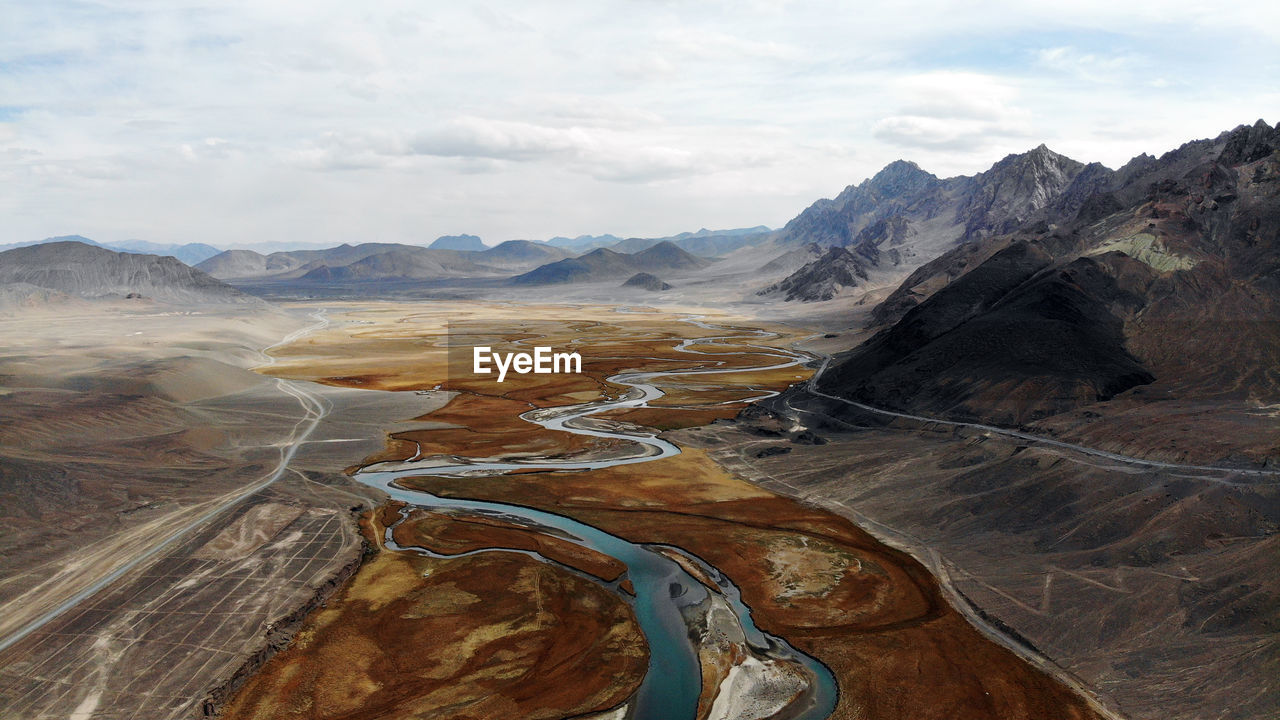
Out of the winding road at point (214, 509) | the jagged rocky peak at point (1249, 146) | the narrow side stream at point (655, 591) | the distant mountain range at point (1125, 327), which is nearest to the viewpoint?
the narrow side stream at point (655, 591)

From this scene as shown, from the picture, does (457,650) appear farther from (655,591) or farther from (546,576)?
(655,591)

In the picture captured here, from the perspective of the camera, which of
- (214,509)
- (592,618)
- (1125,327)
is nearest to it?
(592,618)

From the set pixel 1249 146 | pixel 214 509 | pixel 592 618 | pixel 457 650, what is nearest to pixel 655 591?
pixel 592 618

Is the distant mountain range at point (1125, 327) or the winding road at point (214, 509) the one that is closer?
the winding road at point (214, 509)

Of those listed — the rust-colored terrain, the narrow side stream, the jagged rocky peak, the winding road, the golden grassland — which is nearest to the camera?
the golden grassland

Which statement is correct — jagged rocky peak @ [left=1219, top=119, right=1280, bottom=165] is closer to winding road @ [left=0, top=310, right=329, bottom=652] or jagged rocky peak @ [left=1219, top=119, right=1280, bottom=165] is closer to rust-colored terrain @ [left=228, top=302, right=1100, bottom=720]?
rust-colored terrain @ [left=228, top=302, right=1100, bottom=720]

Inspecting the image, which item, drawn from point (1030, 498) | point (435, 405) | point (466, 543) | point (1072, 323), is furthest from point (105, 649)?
point (1072, 323)

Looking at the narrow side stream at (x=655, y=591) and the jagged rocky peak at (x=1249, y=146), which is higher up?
the jagged rocky peak at (x=1249, y=146)

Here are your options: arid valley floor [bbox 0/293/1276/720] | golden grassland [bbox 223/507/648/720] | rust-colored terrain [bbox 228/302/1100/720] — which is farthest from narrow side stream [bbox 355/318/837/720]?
golden grassland [bbox 223/507/648/720]

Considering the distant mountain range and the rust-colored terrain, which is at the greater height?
the distant mountain range

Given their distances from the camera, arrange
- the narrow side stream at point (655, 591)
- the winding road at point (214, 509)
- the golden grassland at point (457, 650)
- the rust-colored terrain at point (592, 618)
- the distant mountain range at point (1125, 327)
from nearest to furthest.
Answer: the golden grassland at point (457, 650), the rust-colored terrain at point (592, 618), the narrow side stream at point (655, 591), the winding road at point (214, 509), the distant mountain range at point (1125, 327)

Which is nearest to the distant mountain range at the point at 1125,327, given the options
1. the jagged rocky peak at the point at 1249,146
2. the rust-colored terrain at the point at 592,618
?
the jagged rocky peak at the point at 1249,146

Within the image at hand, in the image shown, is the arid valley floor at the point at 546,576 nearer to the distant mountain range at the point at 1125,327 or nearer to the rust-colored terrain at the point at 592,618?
the rust-colored terrain at the point at 592,618
